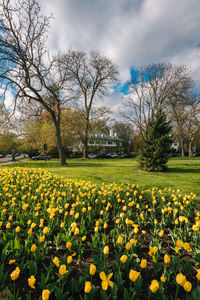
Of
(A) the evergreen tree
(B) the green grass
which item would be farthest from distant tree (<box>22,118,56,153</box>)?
(A) the evergreen tree

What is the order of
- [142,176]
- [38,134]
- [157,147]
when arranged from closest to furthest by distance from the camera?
[142,176] < [157,147] < [38,134]

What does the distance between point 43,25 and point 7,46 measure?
352 centimetres

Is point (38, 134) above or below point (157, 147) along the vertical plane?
above

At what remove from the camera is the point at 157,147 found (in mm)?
11039

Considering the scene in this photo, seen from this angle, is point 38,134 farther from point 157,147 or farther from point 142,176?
point 142,176

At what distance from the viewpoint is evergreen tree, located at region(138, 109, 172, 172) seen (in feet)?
36.4

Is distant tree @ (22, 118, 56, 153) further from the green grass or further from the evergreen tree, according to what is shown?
the evergreen tree

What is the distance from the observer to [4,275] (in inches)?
62.9

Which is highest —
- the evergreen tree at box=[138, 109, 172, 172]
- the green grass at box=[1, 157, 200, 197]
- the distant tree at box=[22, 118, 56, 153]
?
the distant tree at box=[22, 118, 56, 153]

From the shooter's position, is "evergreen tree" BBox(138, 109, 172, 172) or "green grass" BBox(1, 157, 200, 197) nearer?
"green grass" BBox(1, 157, 200, 197)

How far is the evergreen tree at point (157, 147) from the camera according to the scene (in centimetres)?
1109

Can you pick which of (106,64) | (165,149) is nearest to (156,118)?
(165,149)

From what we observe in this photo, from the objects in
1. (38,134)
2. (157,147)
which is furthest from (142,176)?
(38,134)

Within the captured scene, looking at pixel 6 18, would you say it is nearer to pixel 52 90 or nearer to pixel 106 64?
pixel 52 90
